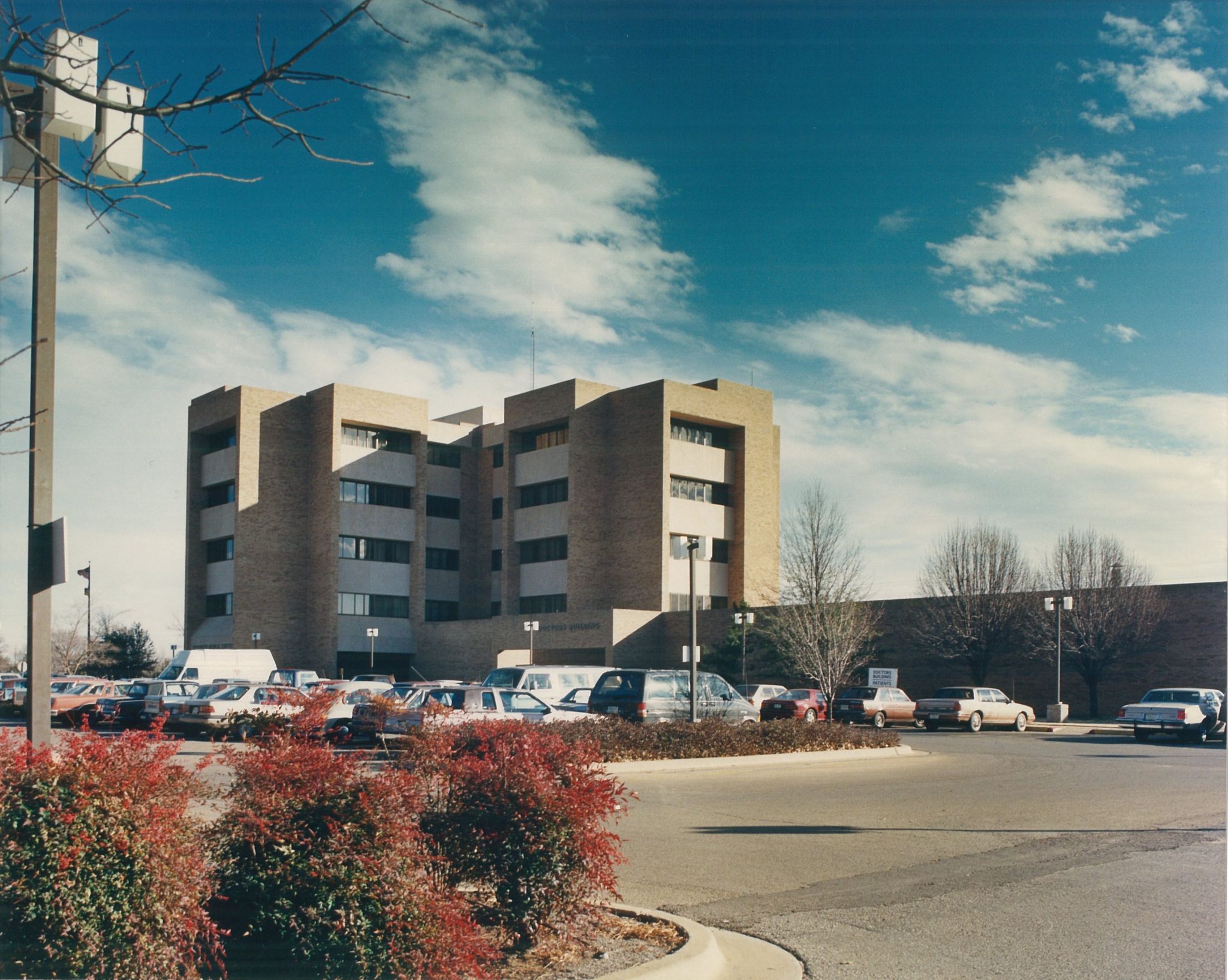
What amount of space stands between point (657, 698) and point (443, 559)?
46096 millimetres

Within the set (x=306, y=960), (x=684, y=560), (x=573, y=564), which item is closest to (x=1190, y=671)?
(x=684, y=560)

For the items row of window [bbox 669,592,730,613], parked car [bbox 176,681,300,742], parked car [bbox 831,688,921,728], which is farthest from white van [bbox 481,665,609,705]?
row of window [bbox 669,592,730,613]

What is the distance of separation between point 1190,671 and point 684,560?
82.3ft

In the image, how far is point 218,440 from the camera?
67.5m

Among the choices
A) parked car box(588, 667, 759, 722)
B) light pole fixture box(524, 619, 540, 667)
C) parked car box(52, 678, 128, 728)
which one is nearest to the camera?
parked car box(588, 667, 759, 722)

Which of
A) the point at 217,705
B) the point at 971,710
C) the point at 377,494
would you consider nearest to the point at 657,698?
the point at 217,705

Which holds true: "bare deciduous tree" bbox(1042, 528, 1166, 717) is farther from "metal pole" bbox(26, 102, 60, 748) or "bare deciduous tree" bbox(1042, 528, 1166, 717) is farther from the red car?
"metal pole" bbox(26, 102, 60, 748)

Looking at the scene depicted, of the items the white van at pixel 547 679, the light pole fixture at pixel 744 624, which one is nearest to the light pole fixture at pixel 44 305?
the white van at pixel 547 679

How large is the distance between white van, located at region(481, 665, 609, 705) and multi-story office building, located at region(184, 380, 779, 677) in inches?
967

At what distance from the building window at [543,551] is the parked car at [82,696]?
86.0ft

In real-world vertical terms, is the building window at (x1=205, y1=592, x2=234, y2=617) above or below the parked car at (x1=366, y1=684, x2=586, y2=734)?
above

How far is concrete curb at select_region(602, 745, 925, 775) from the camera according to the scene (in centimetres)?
1956

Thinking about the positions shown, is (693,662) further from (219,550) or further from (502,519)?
(219,550)

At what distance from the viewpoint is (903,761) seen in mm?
23812
